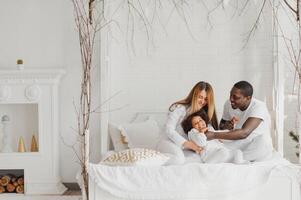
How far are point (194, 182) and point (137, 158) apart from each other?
18.8 inches

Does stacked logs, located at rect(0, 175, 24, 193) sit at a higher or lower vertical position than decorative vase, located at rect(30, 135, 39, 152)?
lower

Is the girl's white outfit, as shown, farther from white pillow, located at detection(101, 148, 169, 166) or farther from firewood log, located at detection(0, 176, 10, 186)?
firewood log, located at detection(0, 176, 10, 186)

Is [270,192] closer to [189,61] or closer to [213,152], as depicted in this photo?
[213,152]

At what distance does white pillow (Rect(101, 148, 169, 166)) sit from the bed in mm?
70

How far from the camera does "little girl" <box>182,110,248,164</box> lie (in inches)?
169

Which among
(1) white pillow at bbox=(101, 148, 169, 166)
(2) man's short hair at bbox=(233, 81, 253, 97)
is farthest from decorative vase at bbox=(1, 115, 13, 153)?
(2) man's short hair at bbox=(233, 81, 253, 97)

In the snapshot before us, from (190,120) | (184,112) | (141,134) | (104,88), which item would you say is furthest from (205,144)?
(104,88)

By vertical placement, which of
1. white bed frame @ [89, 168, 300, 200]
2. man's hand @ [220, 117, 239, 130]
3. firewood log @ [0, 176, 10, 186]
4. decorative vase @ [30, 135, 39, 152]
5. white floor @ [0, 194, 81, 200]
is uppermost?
man's hand @ [220, 117, 239, 130]

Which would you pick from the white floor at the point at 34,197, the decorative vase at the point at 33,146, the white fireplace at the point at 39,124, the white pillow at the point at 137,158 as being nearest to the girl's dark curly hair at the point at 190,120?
the white pillow at the point at 137,158

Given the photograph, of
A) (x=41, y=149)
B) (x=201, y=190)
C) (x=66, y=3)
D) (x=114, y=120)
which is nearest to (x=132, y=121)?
(x=114, y=120)

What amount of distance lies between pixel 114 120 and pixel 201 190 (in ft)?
6.30

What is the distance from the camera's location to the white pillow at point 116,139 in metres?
5.37

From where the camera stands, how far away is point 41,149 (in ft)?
18.0

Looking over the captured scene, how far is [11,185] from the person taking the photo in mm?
5531
